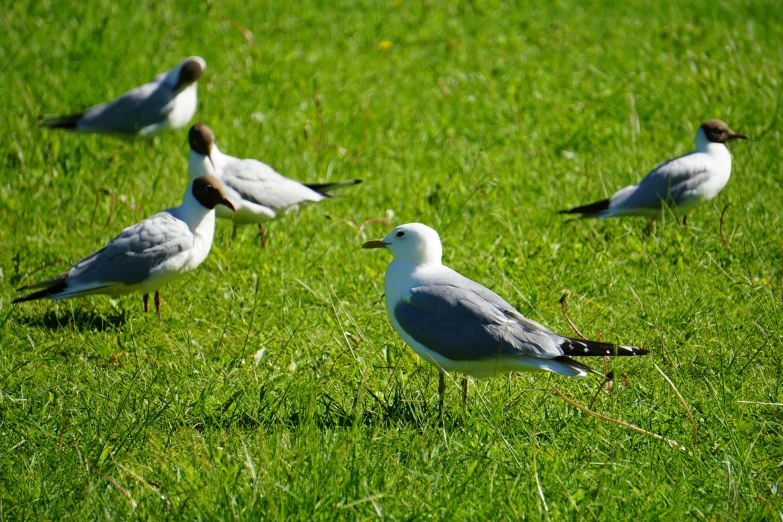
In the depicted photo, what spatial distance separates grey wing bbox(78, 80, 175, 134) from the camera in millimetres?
7059

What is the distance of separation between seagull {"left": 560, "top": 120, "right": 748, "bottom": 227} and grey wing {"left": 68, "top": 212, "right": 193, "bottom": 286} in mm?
2516

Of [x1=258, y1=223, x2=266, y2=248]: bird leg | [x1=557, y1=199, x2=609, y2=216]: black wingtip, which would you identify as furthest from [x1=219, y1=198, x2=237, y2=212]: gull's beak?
[x1=557, y1=199, x2=609, y2=216]: black wingtip

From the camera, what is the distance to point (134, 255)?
15.6 ft

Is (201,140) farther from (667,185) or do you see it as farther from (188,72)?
(667,185)

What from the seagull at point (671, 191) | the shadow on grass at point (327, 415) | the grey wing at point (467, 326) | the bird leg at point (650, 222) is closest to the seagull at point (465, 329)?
the grey wing at point (467, 326)

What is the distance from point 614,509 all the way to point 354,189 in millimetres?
3964

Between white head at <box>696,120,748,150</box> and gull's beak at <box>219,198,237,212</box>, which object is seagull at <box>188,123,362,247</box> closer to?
gull's beak at <box>219,198,237,212</box>

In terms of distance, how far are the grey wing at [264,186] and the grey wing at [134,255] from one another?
962mm

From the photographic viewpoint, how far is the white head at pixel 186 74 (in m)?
7.27

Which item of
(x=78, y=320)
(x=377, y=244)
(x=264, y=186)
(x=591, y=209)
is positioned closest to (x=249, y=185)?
(x=264, y=186)

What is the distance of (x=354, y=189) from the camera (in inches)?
260

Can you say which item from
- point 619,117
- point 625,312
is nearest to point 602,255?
point 625,312

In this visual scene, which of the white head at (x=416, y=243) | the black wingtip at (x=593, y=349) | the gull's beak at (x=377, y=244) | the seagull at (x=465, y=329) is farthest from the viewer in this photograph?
the gull's beak at (x=377, y=244)

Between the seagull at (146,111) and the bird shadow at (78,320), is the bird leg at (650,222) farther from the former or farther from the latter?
the seagull at (146,111)
